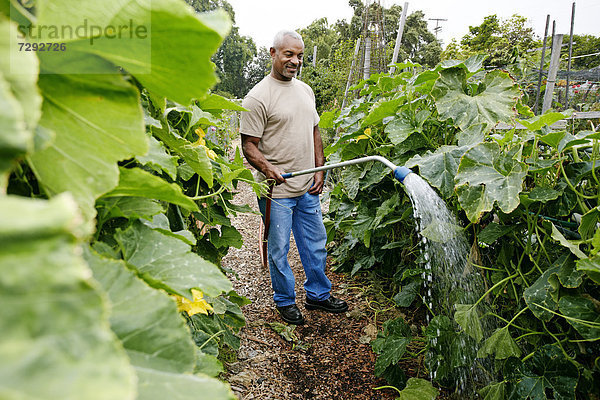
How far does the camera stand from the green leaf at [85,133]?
0.38 metres

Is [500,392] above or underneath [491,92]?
underneath

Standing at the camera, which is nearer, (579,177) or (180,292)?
(180,292)

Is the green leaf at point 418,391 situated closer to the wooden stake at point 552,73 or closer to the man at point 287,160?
the man at point 287,160

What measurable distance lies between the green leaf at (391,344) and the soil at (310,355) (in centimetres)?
17

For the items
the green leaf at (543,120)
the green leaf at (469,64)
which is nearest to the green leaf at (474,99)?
the green leaf at (469,64)

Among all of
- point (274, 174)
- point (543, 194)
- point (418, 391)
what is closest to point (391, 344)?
point (418, 391)

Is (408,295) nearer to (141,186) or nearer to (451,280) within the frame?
(451,280)

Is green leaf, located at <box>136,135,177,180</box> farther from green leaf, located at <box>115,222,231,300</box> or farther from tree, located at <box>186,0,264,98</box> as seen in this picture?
tree, located at <box>186,0,264,98</box>

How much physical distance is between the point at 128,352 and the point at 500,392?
63.6 inches

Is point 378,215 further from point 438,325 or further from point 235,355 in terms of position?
point 235,355

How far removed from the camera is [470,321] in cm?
160

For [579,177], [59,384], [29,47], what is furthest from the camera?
[579,177]

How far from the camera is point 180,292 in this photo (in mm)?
501

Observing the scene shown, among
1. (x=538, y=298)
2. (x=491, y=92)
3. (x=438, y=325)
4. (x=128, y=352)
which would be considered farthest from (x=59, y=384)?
(x=491, y=92)
